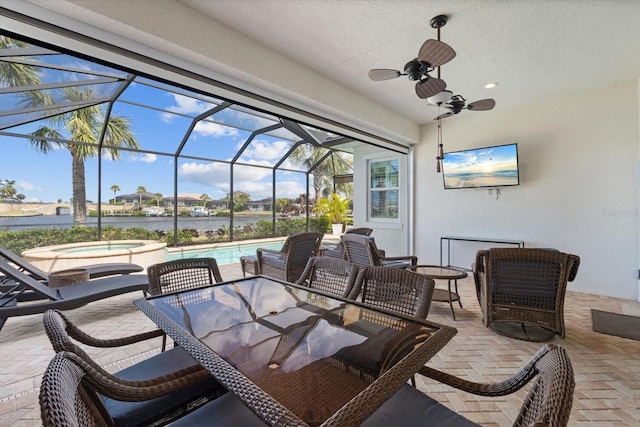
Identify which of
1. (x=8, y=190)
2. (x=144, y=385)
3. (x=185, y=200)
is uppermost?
(x=8, y=190)

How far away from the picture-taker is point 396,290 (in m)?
1.83

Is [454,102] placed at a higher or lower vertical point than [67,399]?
higher

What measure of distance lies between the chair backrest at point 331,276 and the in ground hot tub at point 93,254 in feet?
17.2

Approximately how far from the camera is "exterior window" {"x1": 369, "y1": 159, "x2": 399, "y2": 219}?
6961 mm

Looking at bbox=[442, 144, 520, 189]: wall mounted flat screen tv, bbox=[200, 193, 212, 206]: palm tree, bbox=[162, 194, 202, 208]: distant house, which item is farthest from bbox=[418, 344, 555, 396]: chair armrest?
bbox=[200, 193, 212, 206]: palm tree

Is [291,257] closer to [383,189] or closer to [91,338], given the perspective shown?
[91,338]

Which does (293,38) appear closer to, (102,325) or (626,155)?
(102,325)

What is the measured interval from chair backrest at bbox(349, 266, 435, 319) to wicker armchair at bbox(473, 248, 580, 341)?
60.7 inches

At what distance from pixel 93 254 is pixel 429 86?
657 cm

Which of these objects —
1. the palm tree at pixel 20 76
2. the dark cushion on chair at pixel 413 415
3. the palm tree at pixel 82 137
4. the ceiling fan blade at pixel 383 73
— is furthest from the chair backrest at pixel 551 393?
the palm tree at pixel 82 137

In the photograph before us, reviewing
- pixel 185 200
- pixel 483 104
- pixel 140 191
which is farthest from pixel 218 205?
pixel 483 104

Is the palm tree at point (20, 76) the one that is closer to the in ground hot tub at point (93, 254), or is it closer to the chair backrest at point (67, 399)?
the in ground hot tub at point (93, 254)

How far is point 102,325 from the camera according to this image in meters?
3.10

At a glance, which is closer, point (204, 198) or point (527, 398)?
point (527, 398)
